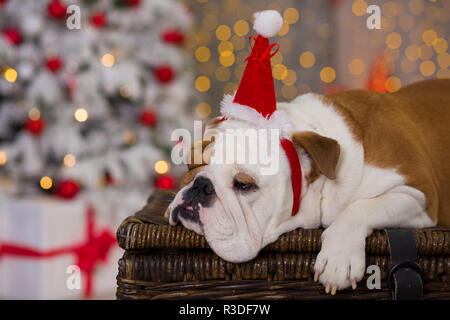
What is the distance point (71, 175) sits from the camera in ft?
7.88

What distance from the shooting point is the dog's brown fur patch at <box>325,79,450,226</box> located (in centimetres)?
125

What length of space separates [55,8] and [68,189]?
2.99ft

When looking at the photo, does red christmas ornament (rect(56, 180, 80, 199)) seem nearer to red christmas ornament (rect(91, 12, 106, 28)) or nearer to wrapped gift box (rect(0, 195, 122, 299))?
wrapped gift box (rect(0, 195, 122, 299))

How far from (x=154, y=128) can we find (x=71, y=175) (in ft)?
1.86

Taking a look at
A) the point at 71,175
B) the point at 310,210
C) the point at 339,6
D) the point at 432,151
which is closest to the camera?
the point at 310,210

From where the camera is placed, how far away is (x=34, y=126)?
2.32 m

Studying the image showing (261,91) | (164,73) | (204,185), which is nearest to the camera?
(204,185)

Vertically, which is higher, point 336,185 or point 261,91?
point 261,91

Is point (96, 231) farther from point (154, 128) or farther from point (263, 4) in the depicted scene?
point (263, 4)

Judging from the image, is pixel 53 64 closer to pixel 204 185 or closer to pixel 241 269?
pixel 204 185

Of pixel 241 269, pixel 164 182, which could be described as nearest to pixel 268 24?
pixel 241 269

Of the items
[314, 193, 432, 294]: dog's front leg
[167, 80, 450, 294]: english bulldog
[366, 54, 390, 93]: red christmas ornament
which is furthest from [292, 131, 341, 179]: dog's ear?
[366, 54, 390, 93]: red christmas ornament
